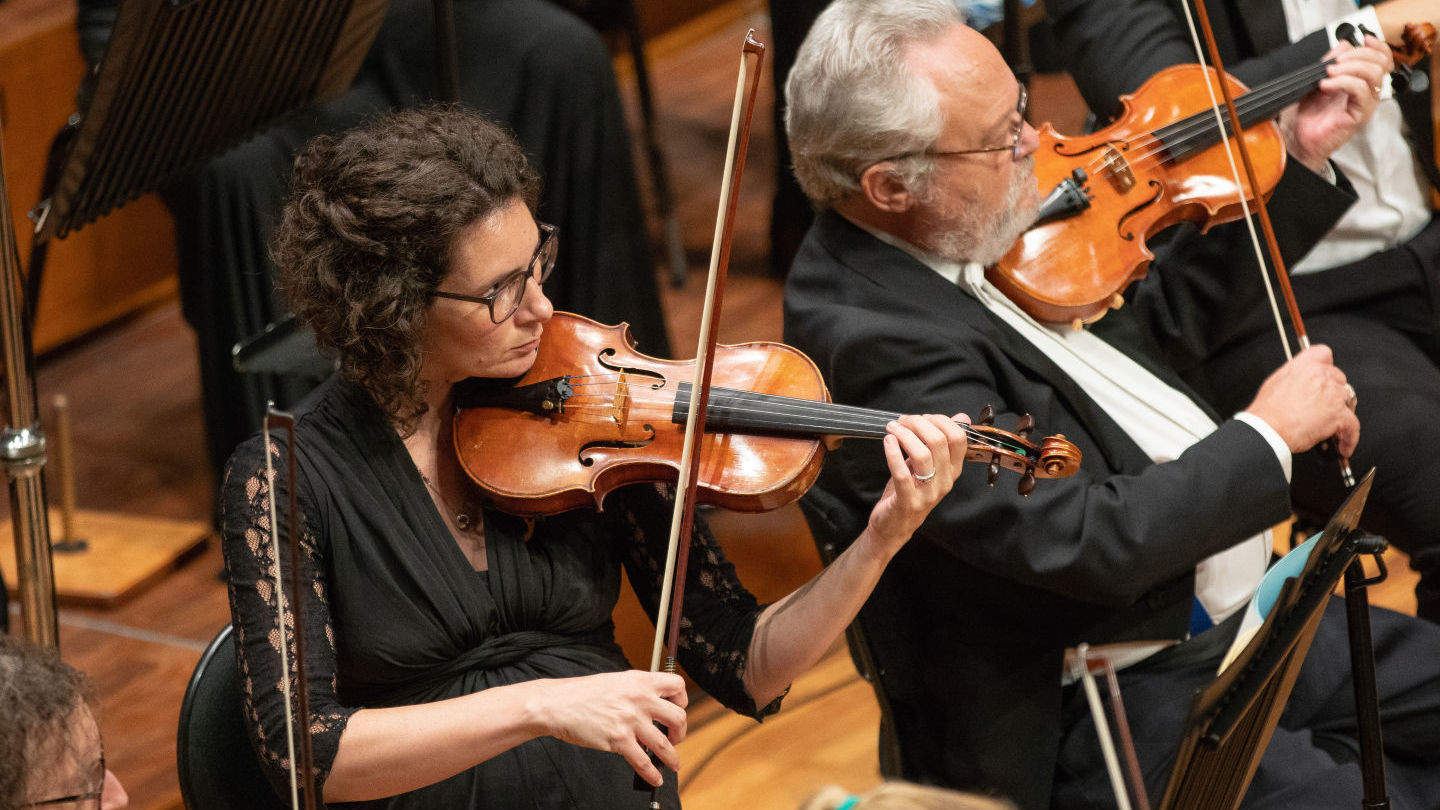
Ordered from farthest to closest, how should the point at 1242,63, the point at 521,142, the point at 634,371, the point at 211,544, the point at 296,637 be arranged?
the point at 211,544 < the point at 521,142 < the point at 1242,63 < the point at 634,371 < the point at 296,637

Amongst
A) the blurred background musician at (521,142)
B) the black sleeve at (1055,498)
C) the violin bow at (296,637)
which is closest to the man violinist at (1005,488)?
the black sleeve at (1055,498)

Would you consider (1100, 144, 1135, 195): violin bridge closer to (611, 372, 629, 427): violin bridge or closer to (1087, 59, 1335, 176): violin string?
(1087, 59, 1335, 176): violin string

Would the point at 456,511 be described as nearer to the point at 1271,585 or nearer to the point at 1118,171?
the point at 1271,585

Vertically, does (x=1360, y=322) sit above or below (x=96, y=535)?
below

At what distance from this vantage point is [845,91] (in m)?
1.87

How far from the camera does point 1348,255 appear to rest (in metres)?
2.51

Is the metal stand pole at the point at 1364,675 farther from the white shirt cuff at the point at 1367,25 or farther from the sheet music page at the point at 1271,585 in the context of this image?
the white shirt cuff at the point at 1367,25

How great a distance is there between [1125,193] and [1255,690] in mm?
936

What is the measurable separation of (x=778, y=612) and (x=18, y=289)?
0.99 metres

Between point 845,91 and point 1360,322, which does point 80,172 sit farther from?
point 1360,322

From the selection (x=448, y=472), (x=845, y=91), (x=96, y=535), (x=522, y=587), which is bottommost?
(x=96, y=535)

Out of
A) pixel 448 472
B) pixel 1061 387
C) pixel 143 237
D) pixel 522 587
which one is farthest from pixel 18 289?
pixel 143 237

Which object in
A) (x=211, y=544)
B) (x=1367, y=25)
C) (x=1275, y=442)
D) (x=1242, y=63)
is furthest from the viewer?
(x=211, y=544)

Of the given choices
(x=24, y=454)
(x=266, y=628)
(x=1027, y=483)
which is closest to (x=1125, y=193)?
(x=1027, y=483)
